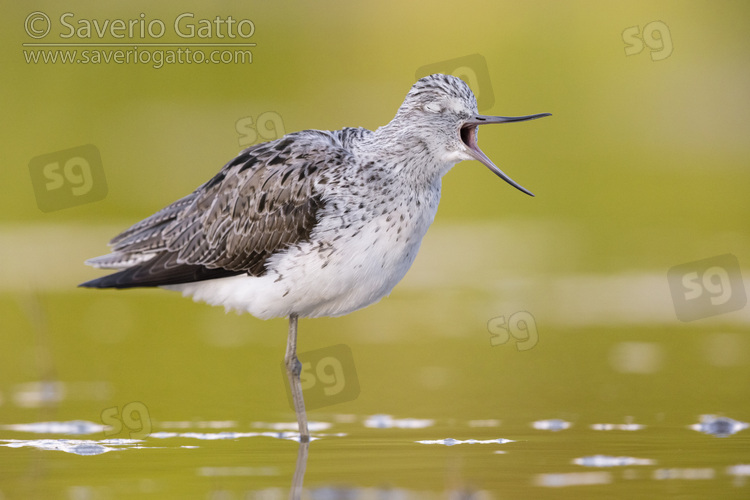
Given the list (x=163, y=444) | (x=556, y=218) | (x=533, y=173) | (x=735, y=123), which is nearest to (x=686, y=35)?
(x=735, y=123)

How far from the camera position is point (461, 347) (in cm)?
1274
